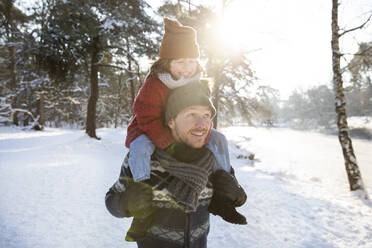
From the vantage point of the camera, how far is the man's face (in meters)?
1.14

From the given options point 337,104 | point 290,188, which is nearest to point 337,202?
point 290,188

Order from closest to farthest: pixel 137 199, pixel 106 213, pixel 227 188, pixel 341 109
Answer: pixel 137 199, pixel 227 188, pixel 106 213, pixel 341 109

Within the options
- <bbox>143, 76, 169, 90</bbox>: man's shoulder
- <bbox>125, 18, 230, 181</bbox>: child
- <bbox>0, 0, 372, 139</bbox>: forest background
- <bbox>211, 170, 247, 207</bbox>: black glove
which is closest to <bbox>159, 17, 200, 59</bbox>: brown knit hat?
<bbox>125, 18, 230, 181</bbox>: child

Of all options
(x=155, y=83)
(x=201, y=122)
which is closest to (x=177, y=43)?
(x=155, y=83)

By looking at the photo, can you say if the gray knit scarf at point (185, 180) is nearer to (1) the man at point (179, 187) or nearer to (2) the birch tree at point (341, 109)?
(1) the man at point (179, 187)

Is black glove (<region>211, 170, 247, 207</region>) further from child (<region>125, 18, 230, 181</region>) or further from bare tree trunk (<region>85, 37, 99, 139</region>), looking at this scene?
bare tree trunk (<region>85, 37, 99, 139</region>)

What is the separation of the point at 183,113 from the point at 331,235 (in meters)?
4.28

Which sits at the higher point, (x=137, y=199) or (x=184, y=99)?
(x=184, y=99)

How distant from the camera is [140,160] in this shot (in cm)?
112

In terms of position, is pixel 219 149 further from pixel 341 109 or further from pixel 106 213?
pixel 341 109

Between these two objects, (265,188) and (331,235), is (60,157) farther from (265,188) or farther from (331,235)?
(331,235)

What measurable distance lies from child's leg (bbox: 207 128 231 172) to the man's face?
164 mm

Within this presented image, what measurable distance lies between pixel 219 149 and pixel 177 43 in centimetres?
78

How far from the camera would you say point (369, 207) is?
16.5ft
